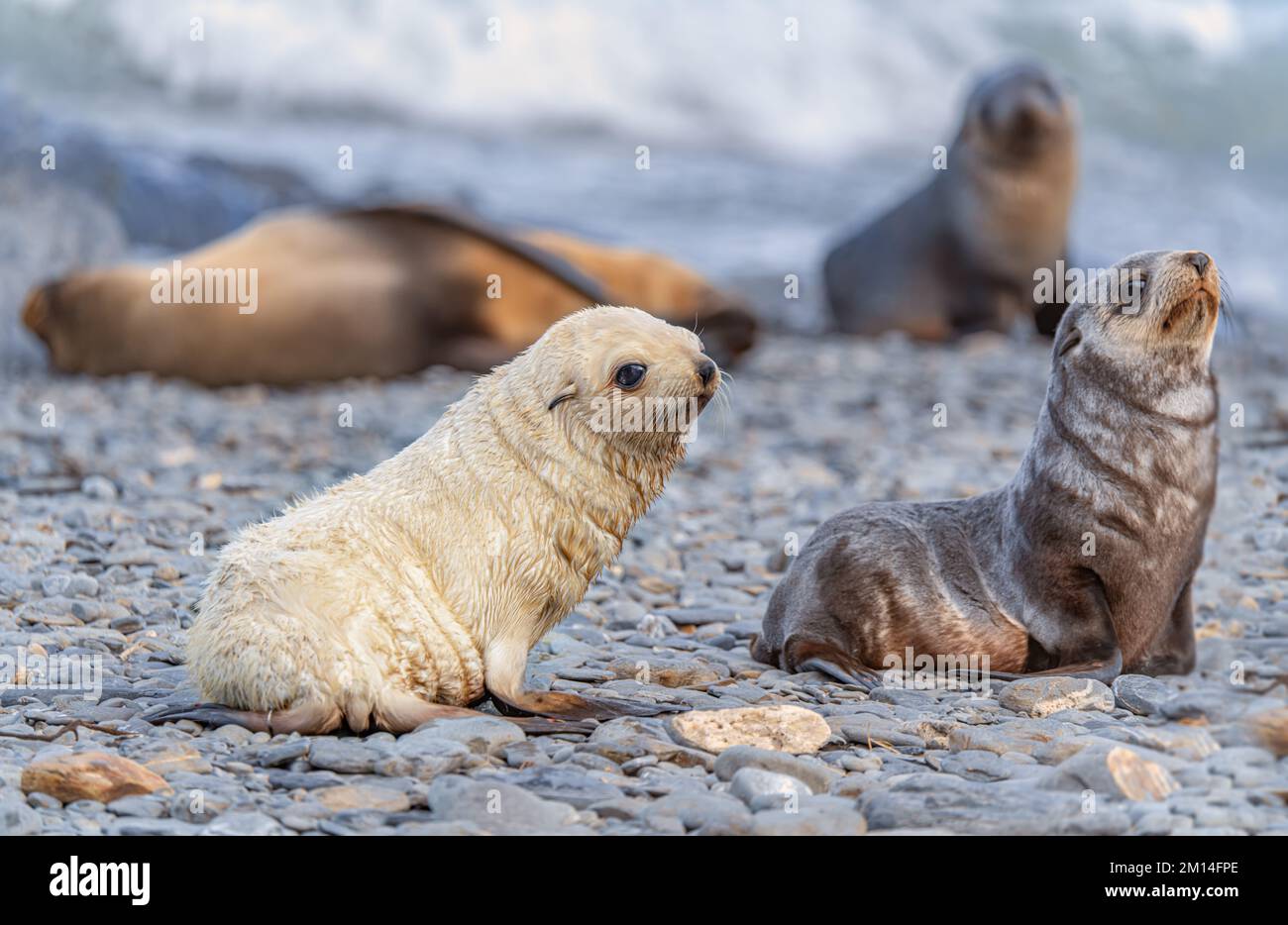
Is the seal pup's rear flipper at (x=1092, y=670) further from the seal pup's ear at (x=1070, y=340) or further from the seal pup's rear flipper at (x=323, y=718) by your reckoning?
the seal pup's rear flipper at (x=323, y=718)

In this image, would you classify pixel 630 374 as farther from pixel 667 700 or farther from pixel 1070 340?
pixel 1070 340

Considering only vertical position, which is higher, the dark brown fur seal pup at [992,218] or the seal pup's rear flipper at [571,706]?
the dark brown fur seal pup at [992,218]

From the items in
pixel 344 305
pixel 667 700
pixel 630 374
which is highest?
pixel 344 305

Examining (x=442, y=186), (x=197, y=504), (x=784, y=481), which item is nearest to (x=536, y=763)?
(x=197, y=504)

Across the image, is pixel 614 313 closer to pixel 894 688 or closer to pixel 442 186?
pixel 894 688

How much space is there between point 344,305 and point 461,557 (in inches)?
245

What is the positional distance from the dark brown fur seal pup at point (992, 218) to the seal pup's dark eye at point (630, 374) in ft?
24.7

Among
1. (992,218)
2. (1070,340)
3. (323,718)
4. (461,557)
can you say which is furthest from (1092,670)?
(992,218)

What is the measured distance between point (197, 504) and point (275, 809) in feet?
11.7

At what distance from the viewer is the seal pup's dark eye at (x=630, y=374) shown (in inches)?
152

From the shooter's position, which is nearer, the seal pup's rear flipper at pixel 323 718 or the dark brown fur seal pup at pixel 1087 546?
the seal pup's rear flipper at pixel 323 718

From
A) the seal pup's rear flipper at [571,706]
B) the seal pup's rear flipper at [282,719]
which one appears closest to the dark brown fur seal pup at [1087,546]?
the seal pup's rear flipper at [571,706]

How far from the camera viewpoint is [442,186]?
59.3 feet

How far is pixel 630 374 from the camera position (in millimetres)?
3863
